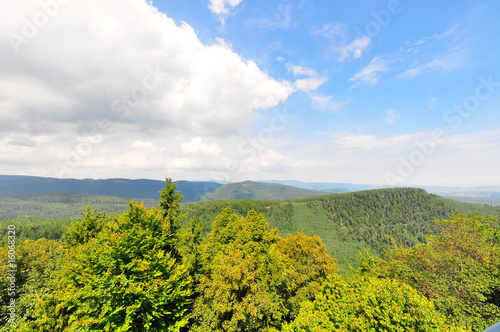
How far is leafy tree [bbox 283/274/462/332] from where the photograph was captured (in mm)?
10273

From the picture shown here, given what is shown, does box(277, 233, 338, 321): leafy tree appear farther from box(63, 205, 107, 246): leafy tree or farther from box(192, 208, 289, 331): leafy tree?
box(63, 205, 107, 246): leafy tree

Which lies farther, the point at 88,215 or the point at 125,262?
the point at 88,215

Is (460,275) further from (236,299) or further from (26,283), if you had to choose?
(26,283)

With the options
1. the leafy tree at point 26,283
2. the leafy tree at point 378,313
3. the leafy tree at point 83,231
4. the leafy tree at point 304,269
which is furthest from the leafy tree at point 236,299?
the leafy tree at point 26,283

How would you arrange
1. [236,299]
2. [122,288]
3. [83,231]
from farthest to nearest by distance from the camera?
[83,231] < [236,299] < [122,288]

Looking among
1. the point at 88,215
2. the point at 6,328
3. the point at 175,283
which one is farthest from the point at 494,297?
the point at 6,328

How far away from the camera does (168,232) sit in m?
20.8

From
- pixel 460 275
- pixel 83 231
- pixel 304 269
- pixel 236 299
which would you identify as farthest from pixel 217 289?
pixel 460 275

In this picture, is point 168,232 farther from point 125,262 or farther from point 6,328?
point 6,328

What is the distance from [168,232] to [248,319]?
11.2 meters

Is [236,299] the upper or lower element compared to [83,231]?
lower

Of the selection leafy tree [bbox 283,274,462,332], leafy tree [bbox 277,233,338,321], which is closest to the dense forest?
leafy tree [bbox 283,274,462,332]

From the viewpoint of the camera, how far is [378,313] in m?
11.3

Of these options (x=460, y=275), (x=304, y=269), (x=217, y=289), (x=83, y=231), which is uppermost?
(x=83, y=231)
